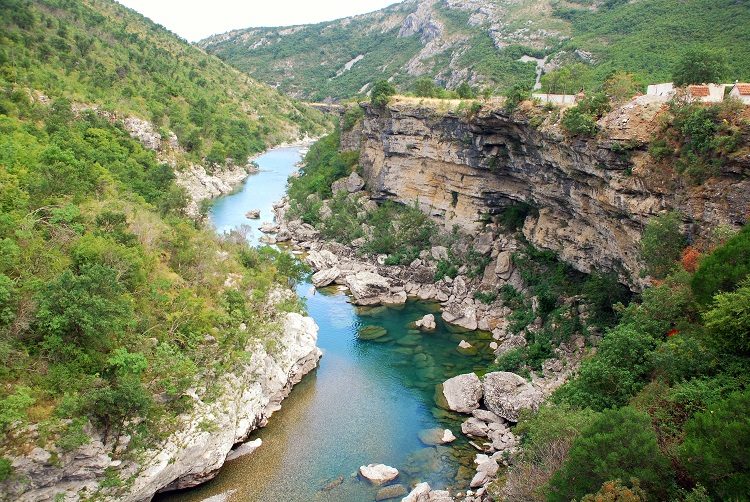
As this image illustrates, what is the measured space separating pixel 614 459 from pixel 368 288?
21.6m

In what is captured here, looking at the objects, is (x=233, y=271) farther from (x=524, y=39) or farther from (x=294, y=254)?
(x=524, y=39)

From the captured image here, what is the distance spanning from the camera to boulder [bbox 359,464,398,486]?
16.3 meters

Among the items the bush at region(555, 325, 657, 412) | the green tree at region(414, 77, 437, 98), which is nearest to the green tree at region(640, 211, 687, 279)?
the bush at region(555, 325, 657, 412)

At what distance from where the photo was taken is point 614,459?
9.58 m

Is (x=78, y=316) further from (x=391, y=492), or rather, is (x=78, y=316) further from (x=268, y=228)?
(x=268, y=228)

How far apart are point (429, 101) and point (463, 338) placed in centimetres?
1642

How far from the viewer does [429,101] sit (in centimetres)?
3434

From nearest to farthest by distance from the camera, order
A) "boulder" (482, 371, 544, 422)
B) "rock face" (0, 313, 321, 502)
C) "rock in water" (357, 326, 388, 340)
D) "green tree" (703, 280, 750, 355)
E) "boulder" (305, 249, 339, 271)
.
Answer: "green tree" (703, 280, 750, 355) → "rock face" (0, 313, 321, 502) → "boulder" (482, 371, 544, 422) → "rock in water" (357, 326, 388, 340) → "boulder" (305, 249, 339, 271)

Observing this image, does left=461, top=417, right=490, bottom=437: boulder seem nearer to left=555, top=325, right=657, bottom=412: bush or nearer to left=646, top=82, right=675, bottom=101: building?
left=555, top=325, right=657, bottom=412: bush

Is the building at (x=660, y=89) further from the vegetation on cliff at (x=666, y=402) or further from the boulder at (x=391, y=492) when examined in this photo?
the boulder at (x=391, y=492)

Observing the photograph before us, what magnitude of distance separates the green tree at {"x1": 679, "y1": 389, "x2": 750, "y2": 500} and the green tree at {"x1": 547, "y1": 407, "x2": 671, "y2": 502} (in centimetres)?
59

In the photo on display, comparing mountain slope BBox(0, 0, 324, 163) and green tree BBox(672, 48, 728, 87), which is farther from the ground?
mountain slope BBox(0, 0, 324, 163)

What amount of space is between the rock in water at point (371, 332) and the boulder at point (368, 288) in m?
2.91

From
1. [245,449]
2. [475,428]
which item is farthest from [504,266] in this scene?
[245,449]
